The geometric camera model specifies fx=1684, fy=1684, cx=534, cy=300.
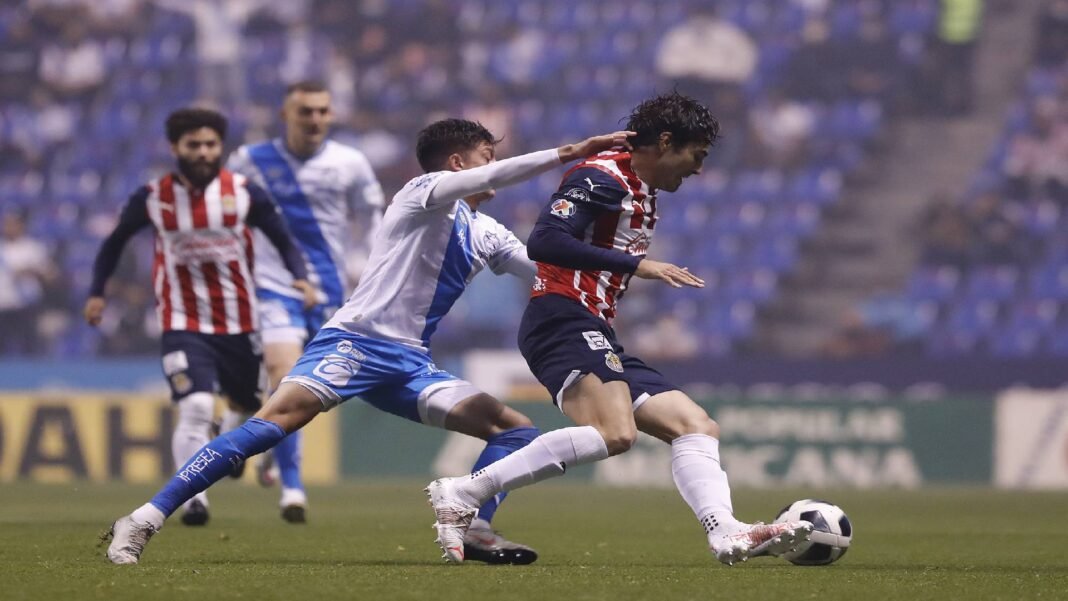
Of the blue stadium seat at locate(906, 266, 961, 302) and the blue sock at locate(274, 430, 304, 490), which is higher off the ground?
the blue stadium seat at locate(906, 266, 961, 302)

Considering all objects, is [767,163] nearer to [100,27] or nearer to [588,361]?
[100,27]

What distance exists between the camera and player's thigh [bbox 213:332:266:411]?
8.77 meters

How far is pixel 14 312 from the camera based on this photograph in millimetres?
19594

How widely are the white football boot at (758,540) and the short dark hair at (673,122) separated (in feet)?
4.70

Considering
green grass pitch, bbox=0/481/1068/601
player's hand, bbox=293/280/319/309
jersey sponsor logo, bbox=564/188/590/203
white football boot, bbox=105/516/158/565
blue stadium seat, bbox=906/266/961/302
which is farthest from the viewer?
blue stadium seat, bbox=906/266/961/302

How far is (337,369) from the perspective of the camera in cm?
625

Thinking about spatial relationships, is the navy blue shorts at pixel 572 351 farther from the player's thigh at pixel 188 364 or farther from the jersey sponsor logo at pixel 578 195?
the player's thigh at pixel 188 364

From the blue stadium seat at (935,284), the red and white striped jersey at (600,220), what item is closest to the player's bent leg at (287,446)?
the red and white striped jersey at (600,220)

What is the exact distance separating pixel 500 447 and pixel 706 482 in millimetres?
834

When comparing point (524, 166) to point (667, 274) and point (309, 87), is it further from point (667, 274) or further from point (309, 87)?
point (309, 87)

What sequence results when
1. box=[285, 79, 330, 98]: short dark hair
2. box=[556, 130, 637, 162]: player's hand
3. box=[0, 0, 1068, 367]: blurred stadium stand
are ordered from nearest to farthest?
box=[556, 130, 637, 162]: player's hand, box=[285, 79, 330, 98]: short dark hair, box=[0, 0, 1068, 367]: blurred stadium stand

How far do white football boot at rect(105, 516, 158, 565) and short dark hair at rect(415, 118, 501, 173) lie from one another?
5.66 ft

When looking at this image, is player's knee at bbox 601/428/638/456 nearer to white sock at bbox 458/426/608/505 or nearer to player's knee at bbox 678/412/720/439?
white sock at bbox 458/426/608/505

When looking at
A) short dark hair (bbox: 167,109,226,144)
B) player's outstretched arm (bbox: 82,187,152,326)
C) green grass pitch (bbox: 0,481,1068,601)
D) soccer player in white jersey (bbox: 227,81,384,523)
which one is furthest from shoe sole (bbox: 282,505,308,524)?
short dark hair (bbox: 167,109,226,144)
